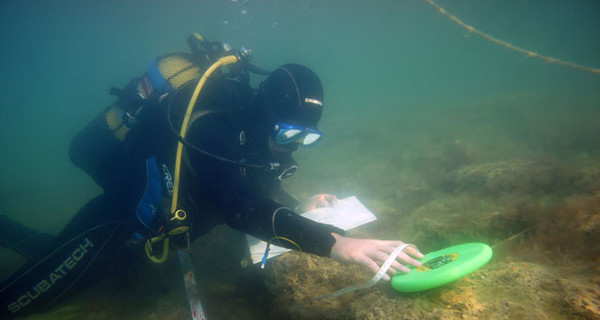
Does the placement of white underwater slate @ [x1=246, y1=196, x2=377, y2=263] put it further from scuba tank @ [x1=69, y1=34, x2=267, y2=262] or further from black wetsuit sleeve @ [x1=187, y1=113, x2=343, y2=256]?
scuba tank @ [x1=69, y1=34, x2=267, y2=262]

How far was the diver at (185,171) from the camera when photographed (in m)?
2.14

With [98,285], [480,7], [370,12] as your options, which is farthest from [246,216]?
[480,7]

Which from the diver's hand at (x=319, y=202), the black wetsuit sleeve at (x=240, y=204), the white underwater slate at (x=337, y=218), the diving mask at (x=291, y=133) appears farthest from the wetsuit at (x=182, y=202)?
the diver's hand at (x=319, y=202)

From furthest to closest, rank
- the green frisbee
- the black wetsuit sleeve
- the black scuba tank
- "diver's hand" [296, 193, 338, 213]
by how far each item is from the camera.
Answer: "diver's hand" [296, 193, 338, 213] < the black scuba tank < the black wetsuit sleeve < the green frisbee

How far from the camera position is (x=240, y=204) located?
214 cm

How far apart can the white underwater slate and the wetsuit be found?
1.79 ft

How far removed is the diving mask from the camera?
2619mm

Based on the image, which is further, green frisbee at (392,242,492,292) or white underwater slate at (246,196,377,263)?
white underwater slate at (246,196,377,263)

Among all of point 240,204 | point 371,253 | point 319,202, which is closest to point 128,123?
point 240,204

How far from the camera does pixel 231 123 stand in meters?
2.66

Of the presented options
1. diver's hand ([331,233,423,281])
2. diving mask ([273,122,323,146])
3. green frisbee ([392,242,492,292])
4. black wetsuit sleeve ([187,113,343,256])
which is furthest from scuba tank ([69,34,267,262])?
green frisbee ([392,242,492,292])

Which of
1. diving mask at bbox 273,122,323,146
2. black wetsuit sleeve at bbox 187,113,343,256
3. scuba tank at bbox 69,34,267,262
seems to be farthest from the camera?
diving mask at bbox 273,122,323,146

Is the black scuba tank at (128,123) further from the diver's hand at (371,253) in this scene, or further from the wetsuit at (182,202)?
the diver's hand at (371,253)

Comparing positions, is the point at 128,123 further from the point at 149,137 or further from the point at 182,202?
the point at 182,202
